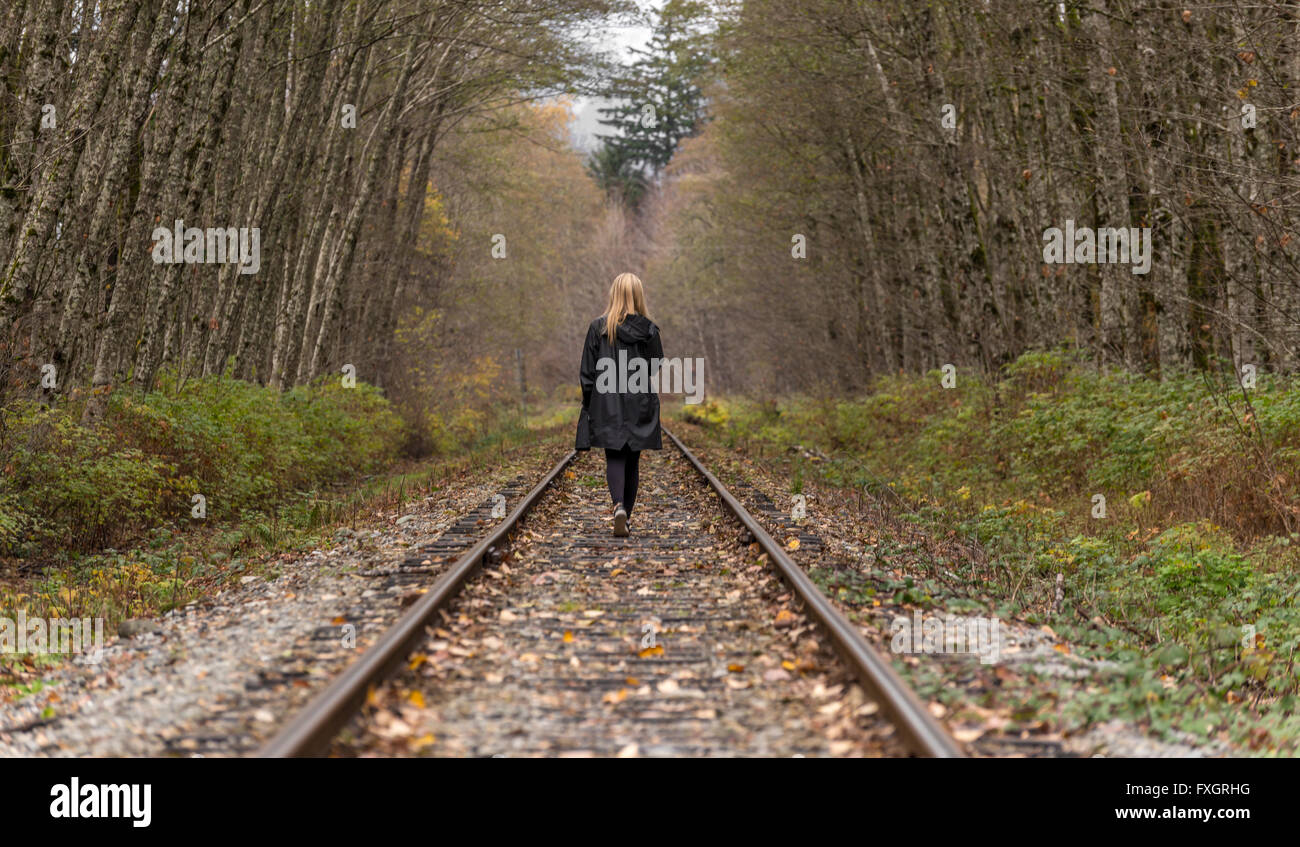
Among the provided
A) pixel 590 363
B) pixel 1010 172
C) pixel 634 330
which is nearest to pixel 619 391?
pixel 590 363

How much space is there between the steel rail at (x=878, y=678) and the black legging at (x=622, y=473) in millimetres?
2584

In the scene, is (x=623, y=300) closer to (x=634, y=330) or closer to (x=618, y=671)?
(x=634, y=330)

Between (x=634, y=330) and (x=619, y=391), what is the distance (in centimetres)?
58

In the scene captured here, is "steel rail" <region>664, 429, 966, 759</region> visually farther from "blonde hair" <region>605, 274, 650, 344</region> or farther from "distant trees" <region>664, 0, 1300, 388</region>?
"distant trees" <region>664, 0, 1300, 388</region>

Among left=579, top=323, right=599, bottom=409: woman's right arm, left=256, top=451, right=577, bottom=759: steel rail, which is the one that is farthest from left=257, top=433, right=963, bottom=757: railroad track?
left=579, top=323, right=599, bottom=409: woman's right arm

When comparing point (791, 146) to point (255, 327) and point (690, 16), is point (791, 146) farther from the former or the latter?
point (255, 327)

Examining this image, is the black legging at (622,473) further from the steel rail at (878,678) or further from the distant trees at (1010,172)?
the distant trees at (1010,172)

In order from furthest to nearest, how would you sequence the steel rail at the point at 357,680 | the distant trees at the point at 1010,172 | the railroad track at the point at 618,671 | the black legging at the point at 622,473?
the distant trees at the point at 1010,172 → the black legging at the point at 622,473 → the railroad track at the point at 618,671 → the steel rail at the point at 357,680

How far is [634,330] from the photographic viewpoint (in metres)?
9.51

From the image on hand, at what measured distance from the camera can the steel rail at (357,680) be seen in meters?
4.04

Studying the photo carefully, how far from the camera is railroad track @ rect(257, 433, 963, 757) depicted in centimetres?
443

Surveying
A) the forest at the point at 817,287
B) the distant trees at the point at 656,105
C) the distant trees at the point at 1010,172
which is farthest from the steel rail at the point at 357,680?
the distant trees at the point at 656,105

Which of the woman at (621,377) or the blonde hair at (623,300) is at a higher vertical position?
the blonde hair at (623,300)

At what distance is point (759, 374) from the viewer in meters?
44.6
